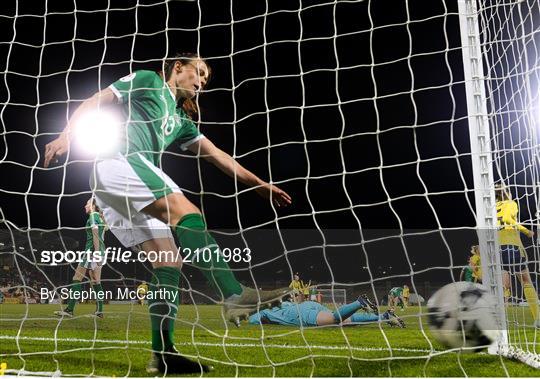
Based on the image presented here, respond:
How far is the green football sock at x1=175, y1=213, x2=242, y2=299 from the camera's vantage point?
2.39 m

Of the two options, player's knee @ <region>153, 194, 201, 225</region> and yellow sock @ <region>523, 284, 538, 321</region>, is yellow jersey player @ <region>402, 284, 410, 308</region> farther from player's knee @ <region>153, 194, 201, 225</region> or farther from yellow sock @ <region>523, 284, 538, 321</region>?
player's knee @ <region>153, 194, 201, 225</region>

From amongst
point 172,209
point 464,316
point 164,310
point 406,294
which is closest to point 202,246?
point 172,209

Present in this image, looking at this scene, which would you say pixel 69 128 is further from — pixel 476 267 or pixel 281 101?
pixel 281 101

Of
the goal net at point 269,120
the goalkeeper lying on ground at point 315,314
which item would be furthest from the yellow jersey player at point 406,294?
the goalkeeper lying on ground at point 315,314

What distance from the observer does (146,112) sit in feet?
8.84

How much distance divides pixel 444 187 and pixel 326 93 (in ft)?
5.35

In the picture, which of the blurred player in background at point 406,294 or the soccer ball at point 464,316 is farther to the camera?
the blurred player in background at point 406,294

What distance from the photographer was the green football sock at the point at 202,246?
2.39m

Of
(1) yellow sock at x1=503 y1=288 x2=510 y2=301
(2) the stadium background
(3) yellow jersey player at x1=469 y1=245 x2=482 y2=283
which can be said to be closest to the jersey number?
(3) yellow jersey player at x1=469 y1=245 x2=482 y2=283

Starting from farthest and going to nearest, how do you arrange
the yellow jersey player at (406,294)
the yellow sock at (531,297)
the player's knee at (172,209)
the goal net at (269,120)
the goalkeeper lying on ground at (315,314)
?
the yellow jersey player at (406,294) < the goal net at (269,120) < the goalkeeper lying on ground at (315,314) < the yellow sock at (531,297) < the player's knee at (172,209)

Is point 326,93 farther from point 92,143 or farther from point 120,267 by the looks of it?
point 120,267

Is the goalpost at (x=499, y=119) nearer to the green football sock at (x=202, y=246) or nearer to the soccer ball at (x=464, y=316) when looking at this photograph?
the soccer ball at (x=464, y=316)

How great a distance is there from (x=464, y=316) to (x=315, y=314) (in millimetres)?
1270

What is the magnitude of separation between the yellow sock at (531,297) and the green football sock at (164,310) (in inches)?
75.8
